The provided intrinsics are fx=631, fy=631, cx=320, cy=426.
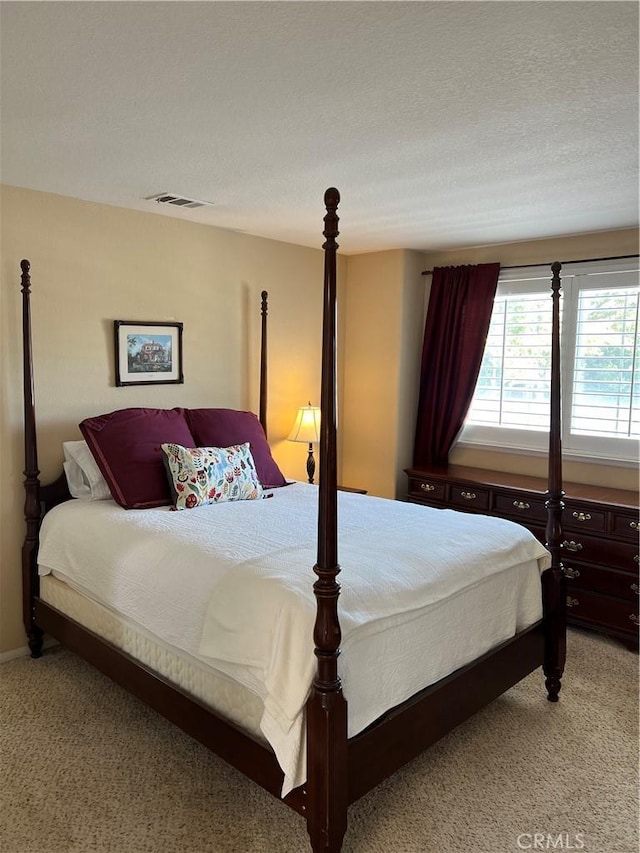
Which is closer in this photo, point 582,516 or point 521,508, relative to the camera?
point 582,516

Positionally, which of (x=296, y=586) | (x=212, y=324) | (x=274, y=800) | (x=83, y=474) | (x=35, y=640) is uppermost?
(x=212, y=324)

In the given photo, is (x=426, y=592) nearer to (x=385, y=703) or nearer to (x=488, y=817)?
(x=385, y=703)

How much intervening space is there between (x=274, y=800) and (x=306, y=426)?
98.5 inches

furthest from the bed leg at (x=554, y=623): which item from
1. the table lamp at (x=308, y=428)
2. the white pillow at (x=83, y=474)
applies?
the white pillow at (x=83, y=474)

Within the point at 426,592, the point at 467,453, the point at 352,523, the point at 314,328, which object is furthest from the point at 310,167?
the point at 467,453

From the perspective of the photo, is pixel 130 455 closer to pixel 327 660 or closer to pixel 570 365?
pixel 327 660

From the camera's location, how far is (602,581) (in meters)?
3.51

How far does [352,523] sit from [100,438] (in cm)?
137

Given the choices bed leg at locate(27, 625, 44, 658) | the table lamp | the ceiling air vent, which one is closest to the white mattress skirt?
bed leg at locate(27, 625, 44, 658)

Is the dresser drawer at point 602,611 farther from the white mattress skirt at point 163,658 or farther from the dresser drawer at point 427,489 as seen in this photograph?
the white mattress skirt at point 163,658

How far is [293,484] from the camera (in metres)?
3.84

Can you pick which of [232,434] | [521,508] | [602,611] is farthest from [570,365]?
[232,434]

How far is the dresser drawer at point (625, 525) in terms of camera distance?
337 centimetres

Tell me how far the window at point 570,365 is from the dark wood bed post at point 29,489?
2.88 metres
